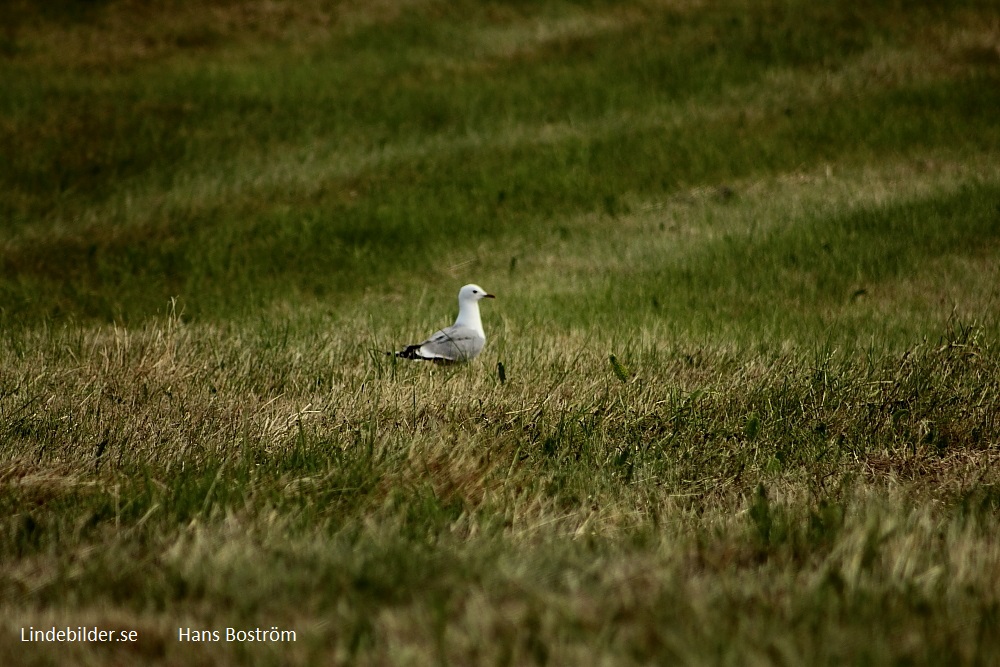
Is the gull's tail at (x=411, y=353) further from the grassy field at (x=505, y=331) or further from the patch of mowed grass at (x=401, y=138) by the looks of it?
the patch of mowed grass at (x=401, y=138)

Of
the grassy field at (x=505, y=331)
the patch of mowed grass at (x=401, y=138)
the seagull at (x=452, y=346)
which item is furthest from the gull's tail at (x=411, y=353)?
the patch of mowed grass at (x=401, y=138)

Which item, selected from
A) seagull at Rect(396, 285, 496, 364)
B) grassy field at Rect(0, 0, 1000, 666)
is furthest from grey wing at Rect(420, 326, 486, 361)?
grassy field at Rect(0, 0, 1000, 666)

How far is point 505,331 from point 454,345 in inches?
52.3

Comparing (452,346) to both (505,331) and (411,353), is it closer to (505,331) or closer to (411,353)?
(411,353)

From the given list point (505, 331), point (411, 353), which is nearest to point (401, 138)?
point (505, 331)

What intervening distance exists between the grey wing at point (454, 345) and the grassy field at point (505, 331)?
185mm

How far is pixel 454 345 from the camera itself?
6520mm

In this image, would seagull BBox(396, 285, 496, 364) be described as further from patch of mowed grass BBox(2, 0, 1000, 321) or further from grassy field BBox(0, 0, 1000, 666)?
patch of mowed grass BBox(2, 0, 1000, 321)

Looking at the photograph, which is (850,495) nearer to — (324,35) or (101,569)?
(101,569)

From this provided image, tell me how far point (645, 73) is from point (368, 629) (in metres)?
15.4

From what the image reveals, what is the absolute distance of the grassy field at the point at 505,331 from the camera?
105 inches

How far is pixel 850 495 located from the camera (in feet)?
13.2

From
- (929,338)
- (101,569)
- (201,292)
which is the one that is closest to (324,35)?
(201,292)

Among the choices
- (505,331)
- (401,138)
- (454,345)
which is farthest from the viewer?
(401,138)
